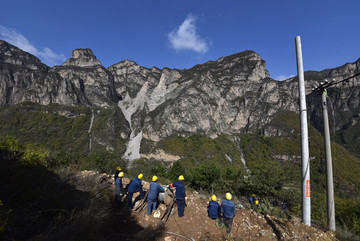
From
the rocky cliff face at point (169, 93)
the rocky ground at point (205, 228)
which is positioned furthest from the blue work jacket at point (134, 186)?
the rocky cliff face at point (169, 93)

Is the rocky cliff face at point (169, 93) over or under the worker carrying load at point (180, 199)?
over

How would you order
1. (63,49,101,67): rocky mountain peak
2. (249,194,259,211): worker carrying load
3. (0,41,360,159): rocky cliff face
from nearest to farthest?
1. (249,194,259,211): worker carrying load
2. (0,41,360,159): rocky cliff face
3. (63,49,101,67): rocky mountain peak

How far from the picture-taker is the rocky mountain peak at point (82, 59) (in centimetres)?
17050

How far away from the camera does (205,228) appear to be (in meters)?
4.84

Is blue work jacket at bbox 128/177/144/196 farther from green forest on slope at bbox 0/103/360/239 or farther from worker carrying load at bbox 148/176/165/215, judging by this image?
green forest on slope at bbox 0/103/360/239

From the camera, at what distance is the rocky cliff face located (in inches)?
4045

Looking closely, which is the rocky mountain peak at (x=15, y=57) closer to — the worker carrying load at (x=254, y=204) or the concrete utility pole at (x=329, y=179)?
the worker carrying load at (x=254, y=204)

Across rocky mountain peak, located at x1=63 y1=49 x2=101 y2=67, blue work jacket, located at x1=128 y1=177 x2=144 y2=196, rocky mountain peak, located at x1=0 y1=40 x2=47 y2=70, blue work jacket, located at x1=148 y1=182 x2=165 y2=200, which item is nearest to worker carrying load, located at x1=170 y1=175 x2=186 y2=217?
blue work jacket, located at x1=148 y1=182 x2=165 y2=200

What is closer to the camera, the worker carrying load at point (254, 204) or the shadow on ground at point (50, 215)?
the shadow on ground at point (50, 215)

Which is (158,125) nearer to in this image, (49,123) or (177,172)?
(177,172)

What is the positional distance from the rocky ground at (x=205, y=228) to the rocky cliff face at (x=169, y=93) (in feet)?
278

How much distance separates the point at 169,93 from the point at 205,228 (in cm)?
12811

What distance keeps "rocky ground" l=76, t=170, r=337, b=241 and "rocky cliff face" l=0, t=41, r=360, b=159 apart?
8464 cm

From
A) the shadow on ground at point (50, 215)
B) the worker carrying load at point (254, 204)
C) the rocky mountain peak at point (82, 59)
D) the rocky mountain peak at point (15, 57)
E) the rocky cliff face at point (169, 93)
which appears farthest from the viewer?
the rocky mountain peak at point (82, 59)
